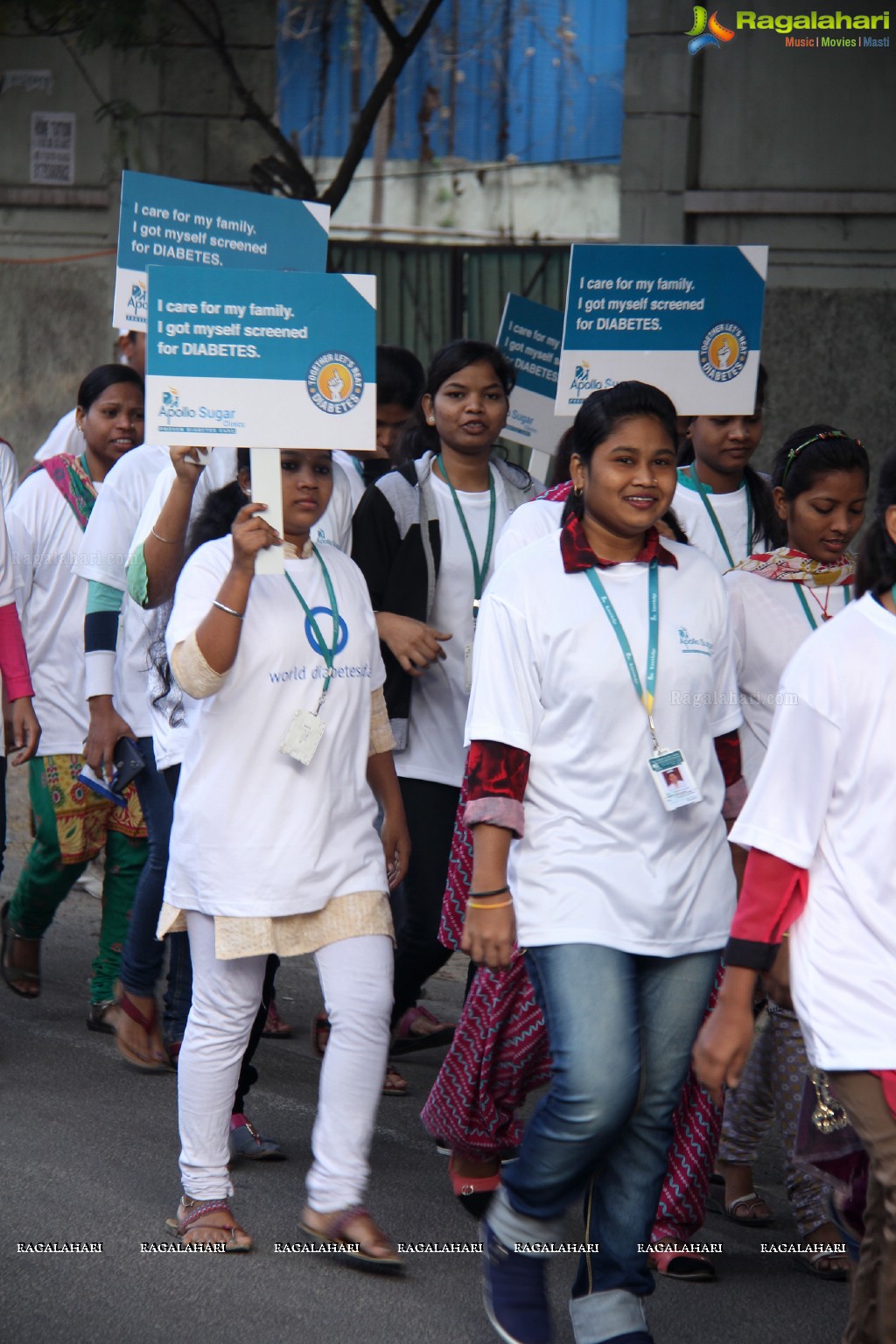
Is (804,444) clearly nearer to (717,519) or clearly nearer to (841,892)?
(717,519)

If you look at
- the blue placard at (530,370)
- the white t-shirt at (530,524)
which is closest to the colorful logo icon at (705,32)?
the blue placard at (530,370)

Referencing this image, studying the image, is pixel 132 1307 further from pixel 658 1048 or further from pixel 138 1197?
pixel 658 1048

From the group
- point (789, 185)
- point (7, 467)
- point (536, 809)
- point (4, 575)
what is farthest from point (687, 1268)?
point (789, 185)

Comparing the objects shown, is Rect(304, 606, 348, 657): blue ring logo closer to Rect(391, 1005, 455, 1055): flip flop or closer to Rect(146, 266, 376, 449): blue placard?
Rect(146, 266, 376, 449): blue placard

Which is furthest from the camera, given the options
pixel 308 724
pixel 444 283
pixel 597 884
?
pixel 444 283

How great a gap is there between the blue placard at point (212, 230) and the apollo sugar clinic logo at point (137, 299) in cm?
5

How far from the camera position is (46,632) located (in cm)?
662

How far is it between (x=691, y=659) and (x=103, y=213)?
22.9ft

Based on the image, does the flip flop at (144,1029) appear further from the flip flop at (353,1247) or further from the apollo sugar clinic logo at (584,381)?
the apollo sugar clinic logo at (584,381)

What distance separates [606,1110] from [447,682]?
2027 millimetres

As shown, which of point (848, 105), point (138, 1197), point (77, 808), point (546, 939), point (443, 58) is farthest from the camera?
point (443, 58)

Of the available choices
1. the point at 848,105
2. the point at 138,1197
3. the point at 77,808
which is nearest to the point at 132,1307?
the point at 138,1197

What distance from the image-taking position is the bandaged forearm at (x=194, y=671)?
423 centimetres

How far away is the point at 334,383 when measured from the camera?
4477 mm
